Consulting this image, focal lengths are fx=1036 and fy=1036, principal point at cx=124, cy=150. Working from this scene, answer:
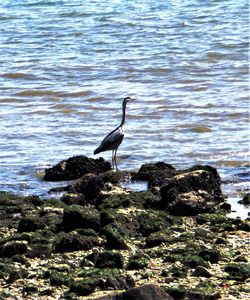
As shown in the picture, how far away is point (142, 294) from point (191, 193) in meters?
5.00

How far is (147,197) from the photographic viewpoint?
12.8m

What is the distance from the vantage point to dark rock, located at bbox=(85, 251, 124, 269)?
9.63 m

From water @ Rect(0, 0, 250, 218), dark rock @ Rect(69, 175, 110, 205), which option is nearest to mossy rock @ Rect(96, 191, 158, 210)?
dark rock @ Rect(69, 175, 110, 205)

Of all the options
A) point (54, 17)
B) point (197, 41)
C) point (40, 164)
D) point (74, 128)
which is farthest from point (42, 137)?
point (54, 17)

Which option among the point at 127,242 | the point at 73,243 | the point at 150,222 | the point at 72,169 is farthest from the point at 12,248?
the point at 72,169

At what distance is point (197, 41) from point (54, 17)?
8.50 meters

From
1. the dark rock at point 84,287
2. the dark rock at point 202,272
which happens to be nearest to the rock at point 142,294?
the dark rock at point 84,287

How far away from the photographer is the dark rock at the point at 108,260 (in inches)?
379

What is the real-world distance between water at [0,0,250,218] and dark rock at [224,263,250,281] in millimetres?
3926

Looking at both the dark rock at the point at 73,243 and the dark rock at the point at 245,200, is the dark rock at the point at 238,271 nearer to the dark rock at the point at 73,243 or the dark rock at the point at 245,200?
the dark rock at the point at 73,243

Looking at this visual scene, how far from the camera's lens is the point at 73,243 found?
405 inches

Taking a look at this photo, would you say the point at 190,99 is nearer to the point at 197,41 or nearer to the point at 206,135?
the point at 206,135

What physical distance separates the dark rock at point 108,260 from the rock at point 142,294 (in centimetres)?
191

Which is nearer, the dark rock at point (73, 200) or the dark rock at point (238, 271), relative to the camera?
the dark rock at point (238, 271)
